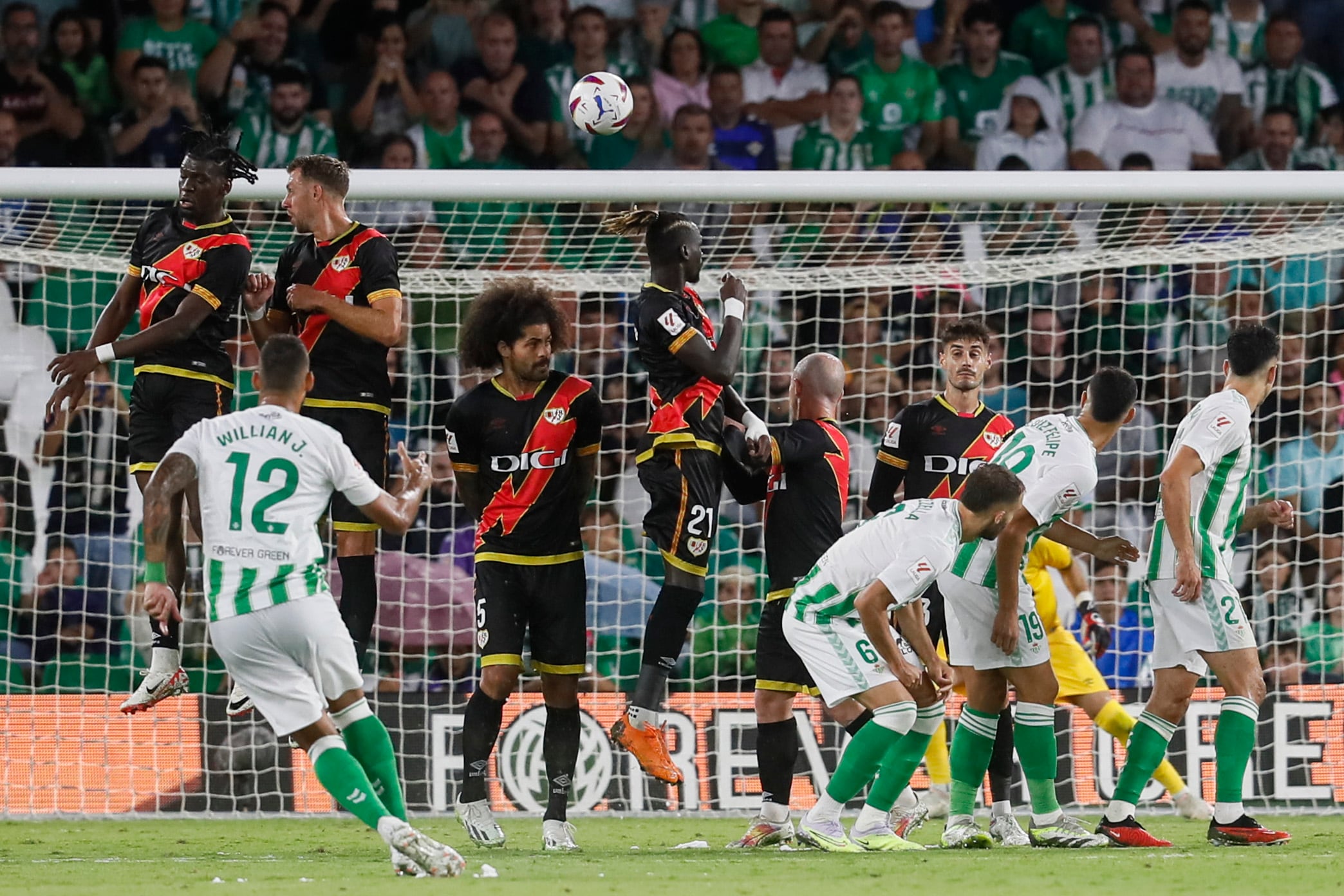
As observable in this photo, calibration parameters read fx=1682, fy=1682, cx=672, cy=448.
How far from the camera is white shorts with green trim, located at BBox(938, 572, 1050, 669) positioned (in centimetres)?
686

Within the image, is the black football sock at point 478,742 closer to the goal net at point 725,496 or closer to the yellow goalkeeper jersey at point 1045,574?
the goal net at point 725,496

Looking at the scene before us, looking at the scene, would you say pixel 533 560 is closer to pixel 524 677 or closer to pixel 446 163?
pixel 524 677

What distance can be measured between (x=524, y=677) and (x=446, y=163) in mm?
4156

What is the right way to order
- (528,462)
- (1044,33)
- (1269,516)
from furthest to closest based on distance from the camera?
1. (1044,33)
2. (1269,516)
3. (528,462)

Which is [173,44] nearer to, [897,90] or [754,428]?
[897,90]

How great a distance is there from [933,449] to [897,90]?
240 inches

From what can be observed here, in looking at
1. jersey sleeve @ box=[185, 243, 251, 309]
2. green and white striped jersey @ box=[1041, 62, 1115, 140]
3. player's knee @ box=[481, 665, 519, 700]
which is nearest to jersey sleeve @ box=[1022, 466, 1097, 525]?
player's knee @ box=[481, 665, 519, 700]

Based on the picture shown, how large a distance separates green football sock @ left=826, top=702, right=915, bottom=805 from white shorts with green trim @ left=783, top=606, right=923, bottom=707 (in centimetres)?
13

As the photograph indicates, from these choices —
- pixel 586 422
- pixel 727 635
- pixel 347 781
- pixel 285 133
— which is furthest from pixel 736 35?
pixel 347 781

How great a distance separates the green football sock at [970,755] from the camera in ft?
22.7

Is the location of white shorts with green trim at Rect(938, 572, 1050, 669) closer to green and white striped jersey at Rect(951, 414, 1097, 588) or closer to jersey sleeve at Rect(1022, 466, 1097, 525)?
green and white striped jersey at Rect(951, 414, 1097, 588)

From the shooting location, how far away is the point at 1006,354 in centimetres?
1074

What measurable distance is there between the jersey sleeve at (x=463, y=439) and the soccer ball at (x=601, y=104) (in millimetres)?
1555

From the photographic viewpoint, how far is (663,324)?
7078mm
